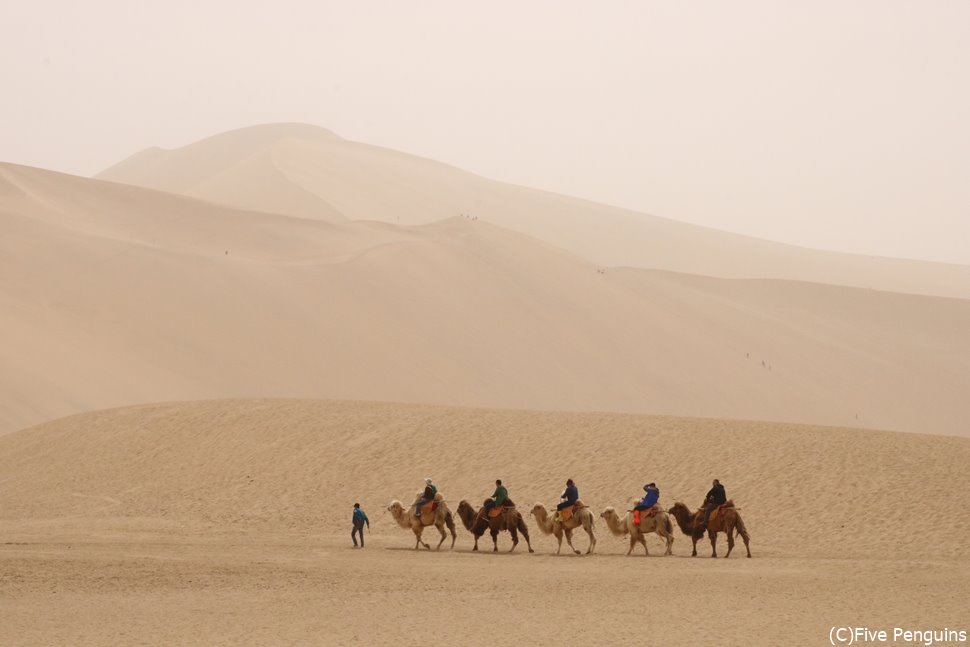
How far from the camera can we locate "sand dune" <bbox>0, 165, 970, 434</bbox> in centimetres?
4231

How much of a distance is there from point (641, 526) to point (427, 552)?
12.0 ft

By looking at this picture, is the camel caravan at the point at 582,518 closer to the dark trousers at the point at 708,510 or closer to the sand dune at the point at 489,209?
the dark trousers at the point at 708,510

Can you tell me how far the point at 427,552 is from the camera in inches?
833

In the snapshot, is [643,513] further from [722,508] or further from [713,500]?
[722,508]

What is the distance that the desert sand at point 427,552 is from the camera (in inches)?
557

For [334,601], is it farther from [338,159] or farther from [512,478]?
[338,159]

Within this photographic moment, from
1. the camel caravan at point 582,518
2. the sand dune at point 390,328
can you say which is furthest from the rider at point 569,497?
the sand dune at point 390,328

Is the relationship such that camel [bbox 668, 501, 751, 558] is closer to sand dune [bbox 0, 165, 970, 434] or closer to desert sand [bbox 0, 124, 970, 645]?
desert sand [bbox 0, 124, 970, 645]

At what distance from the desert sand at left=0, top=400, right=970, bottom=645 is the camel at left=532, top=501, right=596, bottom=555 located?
17.9 inches

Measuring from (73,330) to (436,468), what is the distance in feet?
67.2

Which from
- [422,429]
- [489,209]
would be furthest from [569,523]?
[489,209]

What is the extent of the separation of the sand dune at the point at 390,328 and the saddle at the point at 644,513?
2198 centimetres

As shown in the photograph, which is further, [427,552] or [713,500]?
[427,552]

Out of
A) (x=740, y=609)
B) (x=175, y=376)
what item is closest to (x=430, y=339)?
(x=175, y=376)
